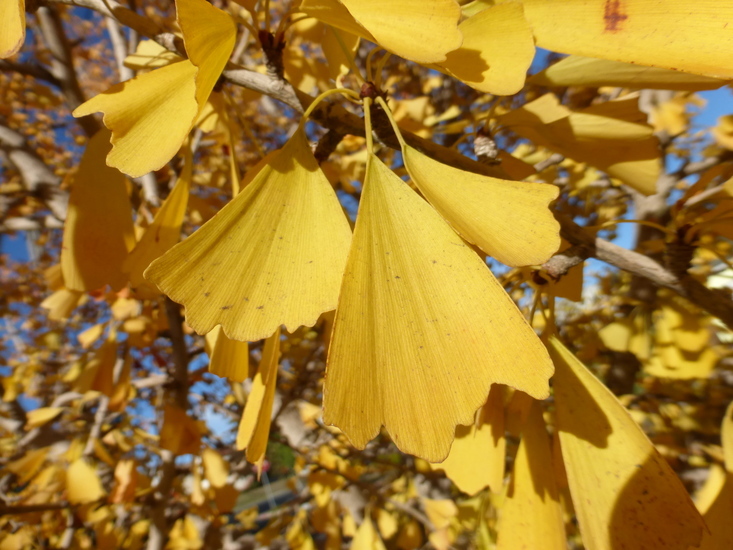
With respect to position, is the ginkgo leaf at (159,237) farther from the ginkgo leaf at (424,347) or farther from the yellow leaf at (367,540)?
the yellow leaf at (367,540)

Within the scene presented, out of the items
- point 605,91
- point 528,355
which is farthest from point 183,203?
point 605,91

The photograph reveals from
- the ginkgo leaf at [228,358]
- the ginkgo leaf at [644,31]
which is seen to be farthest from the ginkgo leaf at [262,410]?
the ginkgo leaf at [644,31]

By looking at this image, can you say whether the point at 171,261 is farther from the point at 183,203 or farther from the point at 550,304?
the point at 550,304

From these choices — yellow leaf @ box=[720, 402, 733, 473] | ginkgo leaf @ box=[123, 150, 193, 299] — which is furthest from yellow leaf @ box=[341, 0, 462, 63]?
yellow leaf @ box=[720, 402, 733, 473]

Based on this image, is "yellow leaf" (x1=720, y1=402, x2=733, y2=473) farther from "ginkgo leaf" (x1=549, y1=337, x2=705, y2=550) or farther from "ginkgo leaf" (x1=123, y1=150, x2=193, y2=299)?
"ginkgo leaf" (x1=123, y1=150, x2=193, y2=299)

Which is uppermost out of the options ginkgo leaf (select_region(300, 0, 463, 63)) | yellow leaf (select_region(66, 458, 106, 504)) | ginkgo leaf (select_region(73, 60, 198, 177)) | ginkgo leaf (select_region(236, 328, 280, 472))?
ginkgo leaf (select_region(300, 0, 463, 63))

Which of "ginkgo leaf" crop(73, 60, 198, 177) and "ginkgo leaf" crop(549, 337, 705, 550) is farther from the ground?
"ginkgo leaf" crop(73, 60, 198, 177)

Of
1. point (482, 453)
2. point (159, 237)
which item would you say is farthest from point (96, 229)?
point (482, 453)
